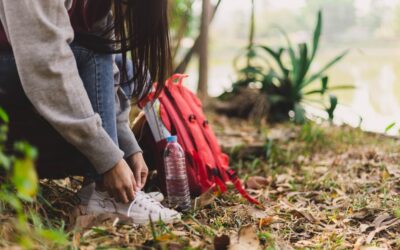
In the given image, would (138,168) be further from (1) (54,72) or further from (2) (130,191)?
(1) (54,72)

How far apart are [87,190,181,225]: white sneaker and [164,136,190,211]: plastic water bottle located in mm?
297

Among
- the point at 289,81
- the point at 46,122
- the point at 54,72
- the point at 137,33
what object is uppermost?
the point at 137,33

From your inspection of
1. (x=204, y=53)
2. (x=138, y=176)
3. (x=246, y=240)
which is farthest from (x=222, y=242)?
(x=204, y=53)

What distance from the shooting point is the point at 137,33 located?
1799mm

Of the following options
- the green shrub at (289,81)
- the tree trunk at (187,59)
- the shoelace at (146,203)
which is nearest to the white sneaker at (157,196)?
the shoelace at (146,203)

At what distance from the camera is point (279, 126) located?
3957 millimetres

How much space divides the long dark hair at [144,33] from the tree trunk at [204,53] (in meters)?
2.53

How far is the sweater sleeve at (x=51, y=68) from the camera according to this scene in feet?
4.69

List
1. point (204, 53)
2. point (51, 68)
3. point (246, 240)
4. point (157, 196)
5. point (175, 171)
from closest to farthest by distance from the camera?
point (51, 68)
point (246, 240)
point (157, 196)
point (175, 171)
point (204, 53)

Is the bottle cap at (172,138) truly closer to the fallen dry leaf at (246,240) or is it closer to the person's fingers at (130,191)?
the person's fingers at (130,191)

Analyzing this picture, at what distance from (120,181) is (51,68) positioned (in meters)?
0.42

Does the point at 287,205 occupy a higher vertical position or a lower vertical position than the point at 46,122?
lower

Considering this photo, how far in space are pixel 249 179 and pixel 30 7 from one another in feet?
4.94

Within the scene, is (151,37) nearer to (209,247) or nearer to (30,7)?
(30,7)
